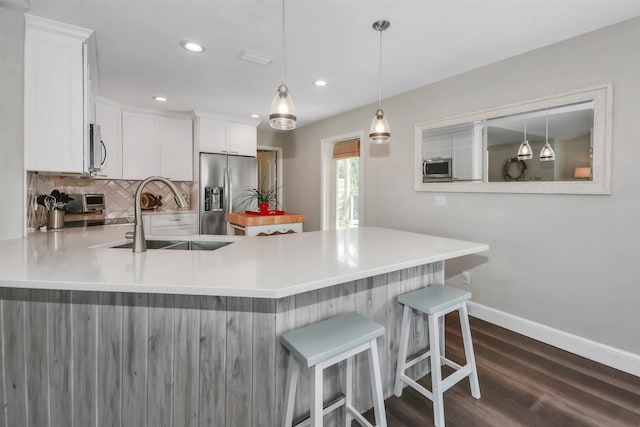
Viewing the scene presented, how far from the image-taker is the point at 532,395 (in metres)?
1.81

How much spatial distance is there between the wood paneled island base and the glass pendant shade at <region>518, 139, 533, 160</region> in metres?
2.34

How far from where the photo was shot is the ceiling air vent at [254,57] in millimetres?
2503

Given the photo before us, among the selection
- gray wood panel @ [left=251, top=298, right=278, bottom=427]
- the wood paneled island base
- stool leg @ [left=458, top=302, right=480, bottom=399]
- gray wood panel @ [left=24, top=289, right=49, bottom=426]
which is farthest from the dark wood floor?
gray wood panel @ [left=24, top=289, right=49, bottom=426]

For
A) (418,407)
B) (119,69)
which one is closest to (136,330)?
(418,407)

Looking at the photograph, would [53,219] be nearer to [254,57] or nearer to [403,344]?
[254,57]

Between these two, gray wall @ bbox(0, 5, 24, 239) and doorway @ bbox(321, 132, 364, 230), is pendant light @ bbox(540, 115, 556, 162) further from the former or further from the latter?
gray wall @ bbox(0, 5, 24, 239)

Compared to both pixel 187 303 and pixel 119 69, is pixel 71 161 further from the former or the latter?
pixel 187 303

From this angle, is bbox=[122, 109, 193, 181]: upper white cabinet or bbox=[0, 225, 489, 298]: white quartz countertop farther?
bbox=[122, 109, 193, 181]: upper white cabinet

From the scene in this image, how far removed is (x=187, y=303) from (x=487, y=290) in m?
2.62

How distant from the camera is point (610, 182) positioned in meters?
2.08

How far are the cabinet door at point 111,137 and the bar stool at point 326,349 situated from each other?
384 cm

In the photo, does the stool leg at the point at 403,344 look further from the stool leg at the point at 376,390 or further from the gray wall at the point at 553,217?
the gray wall at the point at 553,217

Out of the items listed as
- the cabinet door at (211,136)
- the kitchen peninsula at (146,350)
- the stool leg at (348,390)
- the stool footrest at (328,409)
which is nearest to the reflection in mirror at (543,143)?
the kitchen peninsula at (146,350)

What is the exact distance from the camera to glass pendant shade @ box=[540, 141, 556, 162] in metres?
2.36
